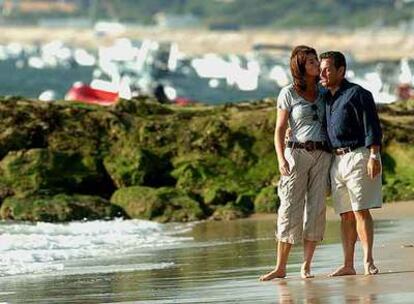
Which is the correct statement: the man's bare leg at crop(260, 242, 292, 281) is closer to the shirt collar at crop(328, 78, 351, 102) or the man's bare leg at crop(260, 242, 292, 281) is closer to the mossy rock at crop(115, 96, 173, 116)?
the shirt collar at crop(328, 78, 351, 102)

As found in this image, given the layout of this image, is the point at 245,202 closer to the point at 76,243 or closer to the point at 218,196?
the point at 218,196

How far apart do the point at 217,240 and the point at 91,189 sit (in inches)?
163

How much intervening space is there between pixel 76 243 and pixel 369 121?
18.9ft

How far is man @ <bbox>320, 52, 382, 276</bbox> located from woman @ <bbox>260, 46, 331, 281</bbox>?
0.09 metres

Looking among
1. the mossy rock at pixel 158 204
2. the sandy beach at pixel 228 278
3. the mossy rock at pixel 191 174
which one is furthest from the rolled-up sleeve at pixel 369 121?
the mossy rock at pixel 191 174

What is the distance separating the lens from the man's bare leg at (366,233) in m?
12.2

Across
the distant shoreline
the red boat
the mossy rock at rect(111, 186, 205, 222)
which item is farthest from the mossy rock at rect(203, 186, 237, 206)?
the distant shoreline

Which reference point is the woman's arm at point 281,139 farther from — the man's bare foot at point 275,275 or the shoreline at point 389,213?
the shoreline at point 389,213

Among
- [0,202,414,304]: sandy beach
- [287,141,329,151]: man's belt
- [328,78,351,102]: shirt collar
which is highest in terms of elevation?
[328,78,351,102]: shirt collar

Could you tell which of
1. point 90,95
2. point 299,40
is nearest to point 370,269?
point 90,95

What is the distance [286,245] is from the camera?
12328 millimetres

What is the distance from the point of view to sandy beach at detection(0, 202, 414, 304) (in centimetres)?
1123

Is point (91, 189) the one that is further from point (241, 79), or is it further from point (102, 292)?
point (241, 79)

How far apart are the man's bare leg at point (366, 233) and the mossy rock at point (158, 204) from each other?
295 inches
